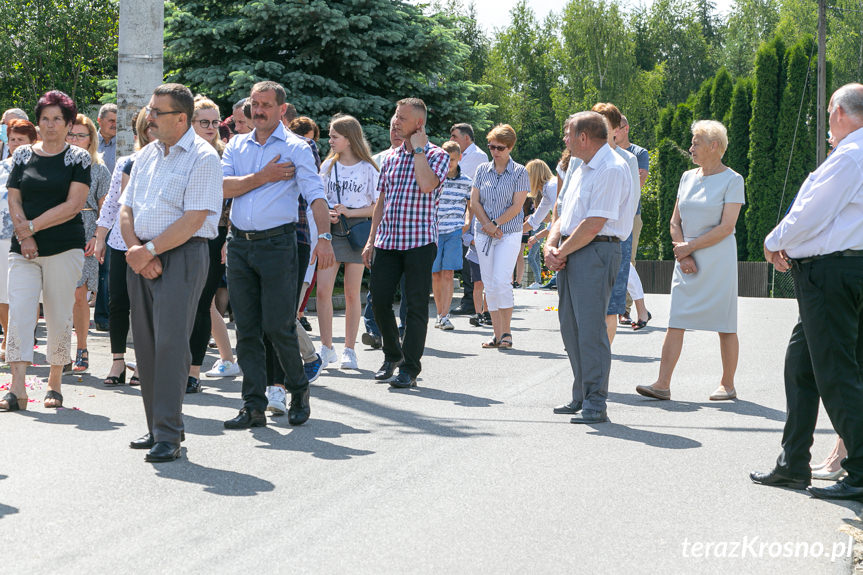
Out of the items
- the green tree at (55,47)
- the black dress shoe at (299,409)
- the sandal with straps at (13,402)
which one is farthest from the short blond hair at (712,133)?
the green tree at (55,47)

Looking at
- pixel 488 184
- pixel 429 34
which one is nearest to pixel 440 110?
pixel 429 34

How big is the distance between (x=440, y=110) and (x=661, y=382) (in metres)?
12.4

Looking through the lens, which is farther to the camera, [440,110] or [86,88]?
[86,88]

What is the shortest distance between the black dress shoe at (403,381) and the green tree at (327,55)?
10.5 meters

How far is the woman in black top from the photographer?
7.60 meters

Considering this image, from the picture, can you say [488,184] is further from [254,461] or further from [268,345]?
[254,461]

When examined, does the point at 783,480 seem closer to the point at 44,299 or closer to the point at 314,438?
the point at 314,438

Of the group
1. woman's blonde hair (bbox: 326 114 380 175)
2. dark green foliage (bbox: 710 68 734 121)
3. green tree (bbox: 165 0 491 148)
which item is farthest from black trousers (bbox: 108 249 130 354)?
dark green foliage (bbox: 710 68 734 121)

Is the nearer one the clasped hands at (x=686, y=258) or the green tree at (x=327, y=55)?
the clasped hands at (x=686, y=258)

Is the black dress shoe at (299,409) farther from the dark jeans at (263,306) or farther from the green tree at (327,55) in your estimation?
the green tree at (327,55)

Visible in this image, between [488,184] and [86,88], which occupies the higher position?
[86,88]

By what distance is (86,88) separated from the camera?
3450 centimetres

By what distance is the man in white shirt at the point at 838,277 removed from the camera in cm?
535

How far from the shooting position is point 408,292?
8852mm
